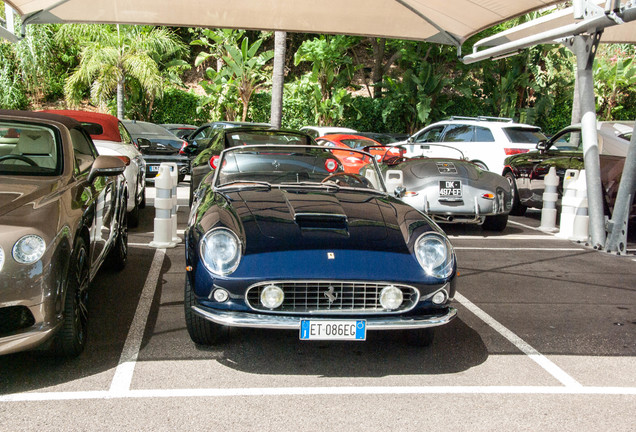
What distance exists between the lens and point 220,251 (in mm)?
4359

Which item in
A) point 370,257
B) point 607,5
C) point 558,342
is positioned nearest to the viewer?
point 370,257

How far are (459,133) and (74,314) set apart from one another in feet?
41.4

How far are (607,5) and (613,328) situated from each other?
384 cm

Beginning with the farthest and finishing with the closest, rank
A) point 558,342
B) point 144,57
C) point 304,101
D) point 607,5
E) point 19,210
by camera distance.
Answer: point 304,101 → point 144,57 → point 607,5 → point 558,342 → point 19,210

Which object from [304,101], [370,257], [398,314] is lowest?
[398,314]

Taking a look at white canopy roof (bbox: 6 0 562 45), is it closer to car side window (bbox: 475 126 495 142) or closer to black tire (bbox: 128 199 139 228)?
black tire (bbox: 128 199 139 228)

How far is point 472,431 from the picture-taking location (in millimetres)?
3598

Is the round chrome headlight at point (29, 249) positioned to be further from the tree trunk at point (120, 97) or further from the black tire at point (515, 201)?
the tree trunk at point (120, 97)

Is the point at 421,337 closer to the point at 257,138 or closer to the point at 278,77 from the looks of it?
the point at 257,138

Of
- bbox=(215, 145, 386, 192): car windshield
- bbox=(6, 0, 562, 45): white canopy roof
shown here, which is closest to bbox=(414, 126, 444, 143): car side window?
bbox=(6, 0, 562, 45): white canopy roof

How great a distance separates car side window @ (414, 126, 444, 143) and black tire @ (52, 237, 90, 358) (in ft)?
40.8

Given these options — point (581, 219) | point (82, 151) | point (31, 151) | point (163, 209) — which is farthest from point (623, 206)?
point (31, 151)

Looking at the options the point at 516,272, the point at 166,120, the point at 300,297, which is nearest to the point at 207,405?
the point at 300,297

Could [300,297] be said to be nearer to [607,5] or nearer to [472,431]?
[472,431]
